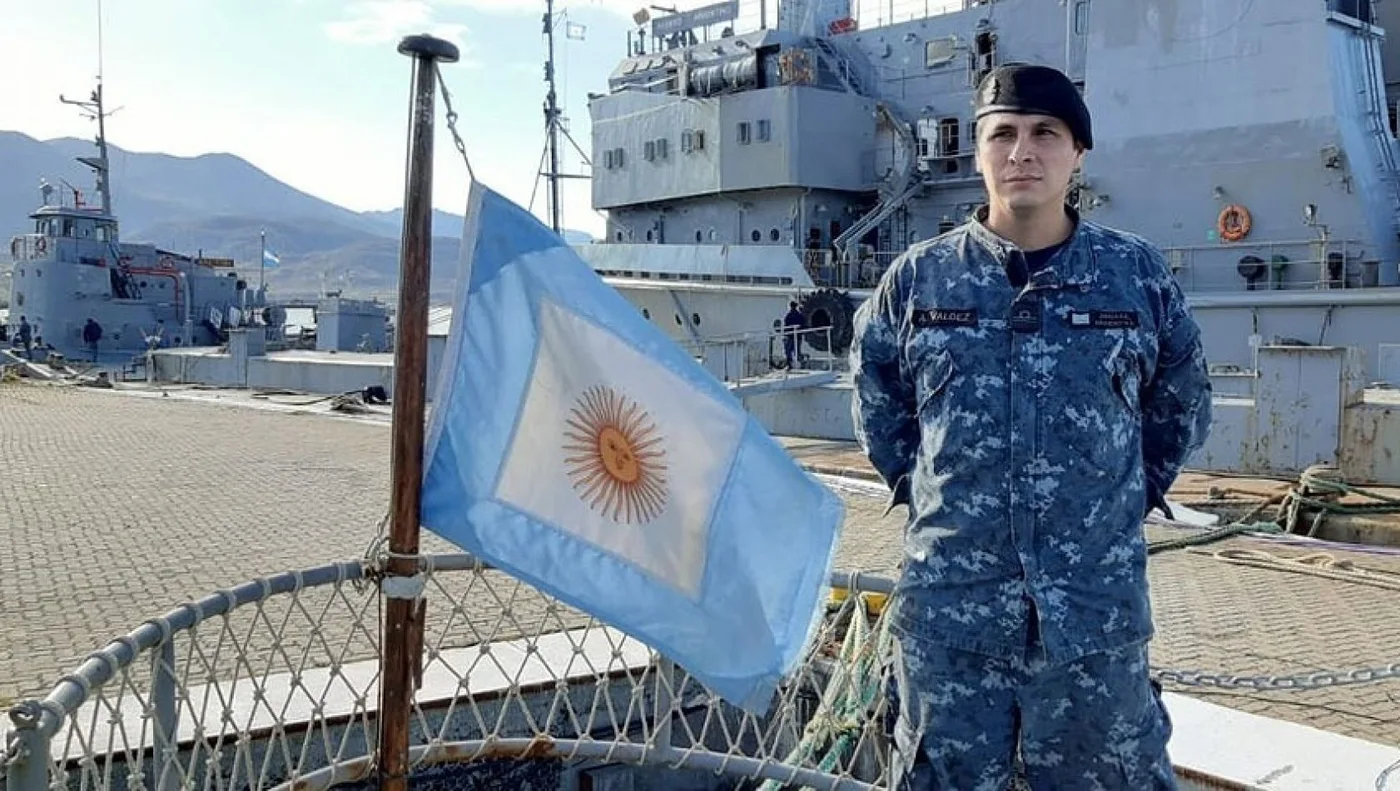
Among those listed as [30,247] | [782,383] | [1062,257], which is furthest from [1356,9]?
[30,247]

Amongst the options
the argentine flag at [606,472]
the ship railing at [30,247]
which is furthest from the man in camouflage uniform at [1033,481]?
the ship railing at [30,247]

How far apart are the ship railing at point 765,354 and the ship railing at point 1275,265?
4436 mm

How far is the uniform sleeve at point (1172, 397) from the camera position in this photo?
7.48 ft

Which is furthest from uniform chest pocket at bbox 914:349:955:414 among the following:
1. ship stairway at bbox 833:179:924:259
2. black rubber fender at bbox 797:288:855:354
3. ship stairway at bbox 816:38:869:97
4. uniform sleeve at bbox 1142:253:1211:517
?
ship stairway at bbox 816:38:869:97

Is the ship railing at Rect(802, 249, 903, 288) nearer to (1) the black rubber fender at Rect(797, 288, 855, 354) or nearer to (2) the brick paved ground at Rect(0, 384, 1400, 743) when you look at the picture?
(1) the black rubber fender at Rect(797, 288, 855, 354)

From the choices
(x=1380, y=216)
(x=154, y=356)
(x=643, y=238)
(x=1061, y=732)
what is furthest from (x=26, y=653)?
(x=154, y=356)

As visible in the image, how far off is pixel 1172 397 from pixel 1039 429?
36cm

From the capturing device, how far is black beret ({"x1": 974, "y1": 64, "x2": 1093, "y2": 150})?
2174mm

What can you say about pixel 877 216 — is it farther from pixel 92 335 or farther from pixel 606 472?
pixel 92 335

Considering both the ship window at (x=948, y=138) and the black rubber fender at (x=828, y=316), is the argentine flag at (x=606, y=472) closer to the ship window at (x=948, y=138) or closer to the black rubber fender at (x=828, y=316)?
the black rubber fender at (x=828, y=316)

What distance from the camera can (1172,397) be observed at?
231 centimetres

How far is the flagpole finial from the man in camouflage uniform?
1.00 m

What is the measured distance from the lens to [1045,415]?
215 cm

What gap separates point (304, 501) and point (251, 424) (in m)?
6.26
